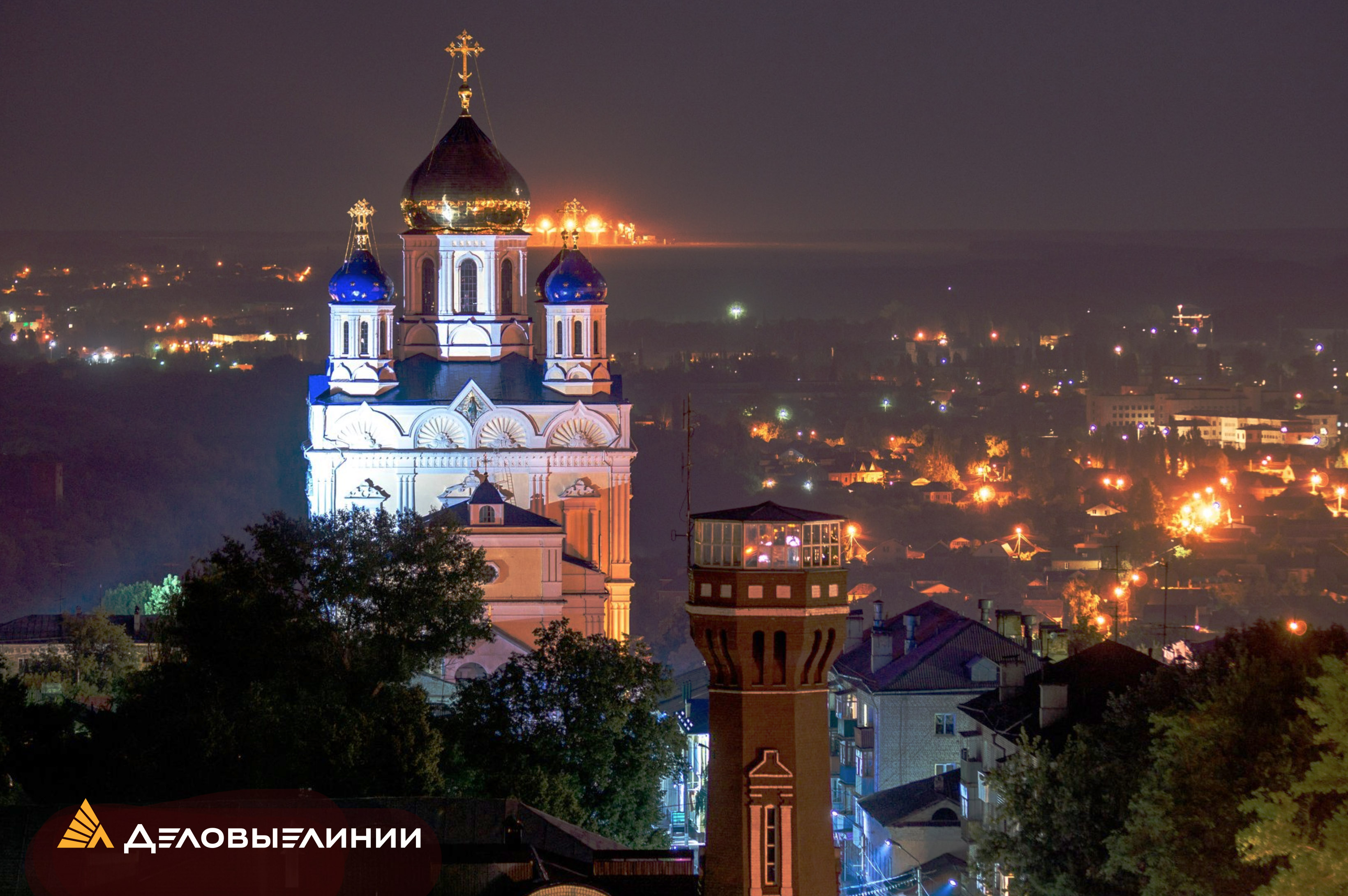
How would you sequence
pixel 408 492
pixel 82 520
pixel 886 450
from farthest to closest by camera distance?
pixel 886 450 → pixel 82 520 → pixel 408 492

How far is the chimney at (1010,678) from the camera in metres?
44.0

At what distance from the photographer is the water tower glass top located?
96.4 ft

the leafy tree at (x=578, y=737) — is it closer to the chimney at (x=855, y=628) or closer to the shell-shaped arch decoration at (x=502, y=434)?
the shell-shaped arch decoration at (x=502, y=434)

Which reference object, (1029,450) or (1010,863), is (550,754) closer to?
(1010,863)

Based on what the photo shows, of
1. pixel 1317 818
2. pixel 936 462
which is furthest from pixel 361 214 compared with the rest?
pixel 936 462

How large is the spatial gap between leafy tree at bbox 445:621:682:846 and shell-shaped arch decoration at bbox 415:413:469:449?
1572 cm

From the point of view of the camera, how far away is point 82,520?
394 feet

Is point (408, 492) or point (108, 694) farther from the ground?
point (408, 492)

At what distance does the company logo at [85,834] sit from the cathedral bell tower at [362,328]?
26.5 meters

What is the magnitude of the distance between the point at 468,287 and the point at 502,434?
4229mm

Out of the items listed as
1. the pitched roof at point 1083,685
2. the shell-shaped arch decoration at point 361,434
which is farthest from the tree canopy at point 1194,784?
the shell-shaped arch decoration at point 361,434

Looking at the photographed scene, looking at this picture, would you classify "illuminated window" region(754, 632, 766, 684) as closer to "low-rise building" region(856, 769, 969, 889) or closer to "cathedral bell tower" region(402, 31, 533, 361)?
"low-rise building" region(856, 769, 969, 889)

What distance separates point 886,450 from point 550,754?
147m

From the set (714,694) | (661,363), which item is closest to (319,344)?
(661,363)
